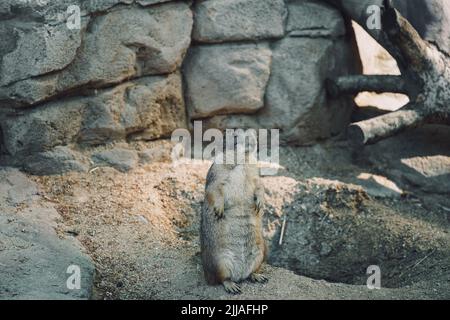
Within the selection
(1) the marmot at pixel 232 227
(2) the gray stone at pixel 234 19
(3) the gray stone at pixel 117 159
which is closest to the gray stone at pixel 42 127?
(3) the gray stone at pixel 117 159

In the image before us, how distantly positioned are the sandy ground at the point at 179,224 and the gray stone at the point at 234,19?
125 centimetres

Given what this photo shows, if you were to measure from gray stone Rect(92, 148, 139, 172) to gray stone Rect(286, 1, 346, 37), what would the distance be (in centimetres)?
204

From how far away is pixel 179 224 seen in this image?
6.34m

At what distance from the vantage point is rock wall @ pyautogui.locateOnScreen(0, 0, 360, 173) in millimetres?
6059

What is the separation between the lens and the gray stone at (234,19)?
6.92 meters

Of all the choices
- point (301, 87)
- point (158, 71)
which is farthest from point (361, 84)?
point (158, 71)

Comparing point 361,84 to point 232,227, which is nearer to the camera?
point 232,227

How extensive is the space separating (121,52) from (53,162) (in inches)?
45.6

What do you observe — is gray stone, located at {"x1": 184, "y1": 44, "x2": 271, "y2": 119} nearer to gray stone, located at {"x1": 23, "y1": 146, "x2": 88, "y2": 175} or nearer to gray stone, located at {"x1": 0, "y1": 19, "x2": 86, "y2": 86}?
gray stone, located at {"x1": 23, "y1": 146, "x2": 88, "y2": 175}

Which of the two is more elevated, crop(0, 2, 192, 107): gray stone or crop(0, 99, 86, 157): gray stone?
crop(0, 2, 192, 107): gray stone

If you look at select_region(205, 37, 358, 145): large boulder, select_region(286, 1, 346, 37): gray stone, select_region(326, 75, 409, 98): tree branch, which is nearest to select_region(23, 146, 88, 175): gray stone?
select_region(205, 37, 358, 145): large boulder

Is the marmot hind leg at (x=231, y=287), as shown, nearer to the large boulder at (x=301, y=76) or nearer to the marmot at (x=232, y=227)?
the marmot at (x=232, y=227)

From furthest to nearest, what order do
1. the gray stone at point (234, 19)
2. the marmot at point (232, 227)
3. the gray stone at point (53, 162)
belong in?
the gray stone at point (234, 19), the gray stone at point (53, 162), the marmot at point (232, 227)

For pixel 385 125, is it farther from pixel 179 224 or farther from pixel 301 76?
pixel 179 224
